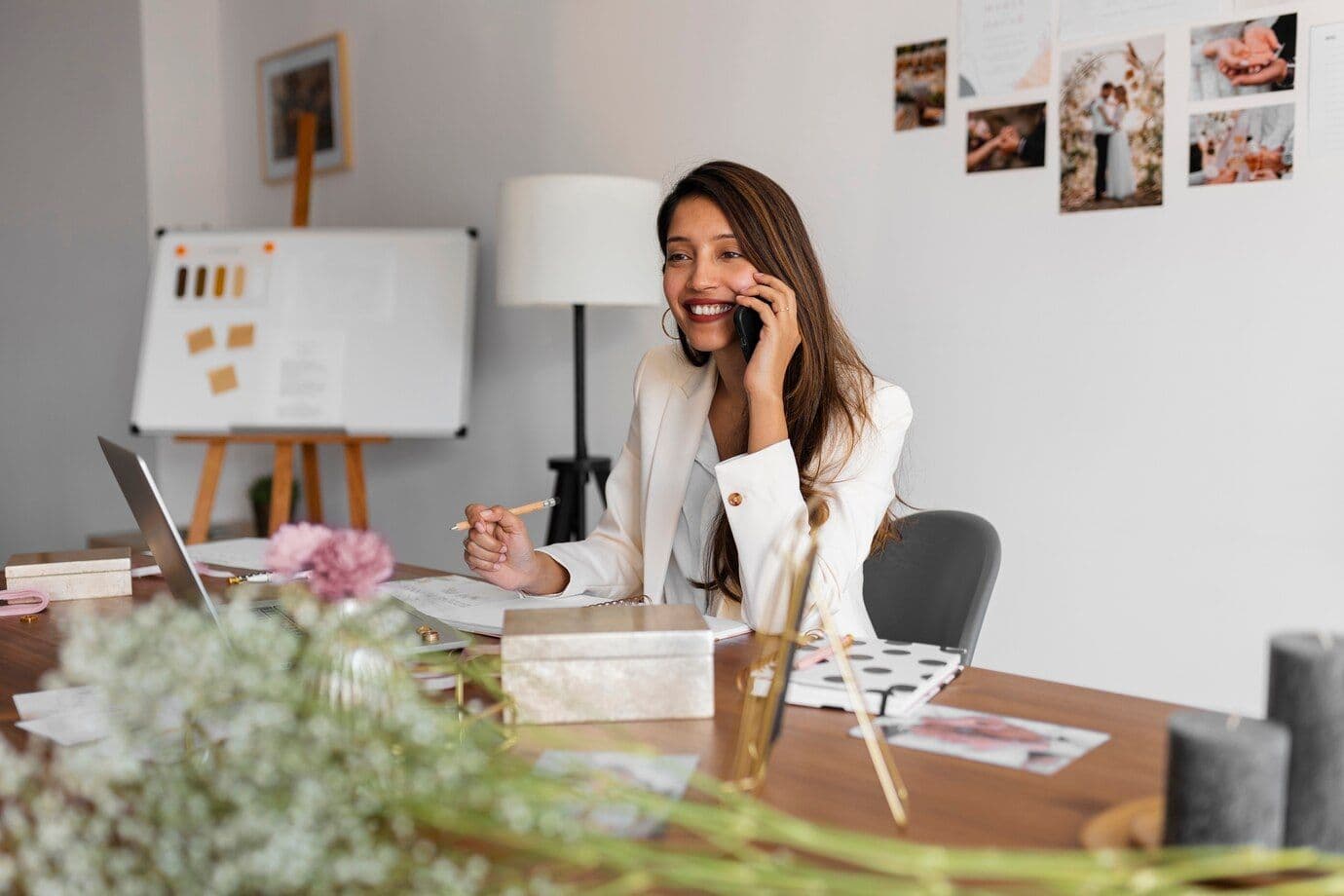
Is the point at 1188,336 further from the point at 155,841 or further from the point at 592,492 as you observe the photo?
the point at 155,841

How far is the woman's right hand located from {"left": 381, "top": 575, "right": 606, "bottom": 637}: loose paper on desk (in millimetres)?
32

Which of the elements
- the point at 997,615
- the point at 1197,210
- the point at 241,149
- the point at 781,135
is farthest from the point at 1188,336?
the point at 241,149

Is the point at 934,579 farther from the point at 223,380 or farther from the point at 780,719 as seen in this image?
the point at 223,380

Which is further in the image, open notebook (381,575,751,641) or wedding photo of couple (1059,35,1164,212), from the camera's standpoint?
wedding photo of couple (1059,35,1164,212)

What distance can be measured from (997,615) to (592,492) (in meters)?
1.39

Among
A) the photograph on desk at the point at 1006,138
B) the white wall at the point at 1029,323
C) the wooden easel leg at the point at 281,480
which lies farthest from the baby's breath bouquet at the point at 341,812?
the wooden easel leg at the point at 281,480

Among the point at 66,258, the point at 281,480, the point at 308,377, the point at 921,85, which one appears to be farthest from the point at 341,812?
the point at 66,258

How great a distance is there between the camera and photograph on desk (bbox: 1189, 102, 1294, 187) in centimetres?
237

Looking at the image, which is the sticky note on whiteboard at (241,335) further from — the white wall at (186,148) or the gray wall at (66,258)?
the gray wall at (66,258)

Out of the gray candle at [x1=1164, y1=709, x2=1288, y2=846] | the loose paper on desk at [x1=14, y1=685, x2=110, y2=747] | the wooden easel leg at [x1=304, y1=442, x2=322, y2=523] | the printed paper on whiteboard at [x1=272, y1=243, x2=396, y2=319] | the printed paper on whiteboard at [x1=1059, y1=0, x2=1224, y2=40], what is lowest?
the wooden easel leg at [x1=304, y1=442, x2=322, y2=523]

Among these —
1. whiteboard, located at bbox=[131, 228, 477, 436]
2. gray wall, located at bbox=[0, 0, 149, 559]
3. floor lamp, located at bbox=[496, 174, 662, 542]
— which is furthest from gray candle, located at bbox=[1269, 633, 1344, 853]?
gray wall, located at bbox=[0, 0, 149, 559]

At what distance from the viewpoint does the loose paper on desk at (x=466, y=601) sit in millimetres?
1517

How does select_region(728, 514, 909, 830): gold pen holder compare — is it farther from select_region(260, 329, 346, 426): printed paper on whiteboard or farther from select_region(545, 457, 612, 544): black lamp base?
select_region(260, 329, 346, 426): printed paper on whiteboard

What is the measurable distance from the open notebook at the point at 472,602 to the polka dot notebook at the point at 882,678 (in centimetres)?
25
